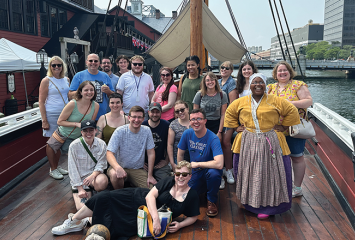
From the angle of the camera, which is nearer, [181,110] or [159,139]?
[181,110]

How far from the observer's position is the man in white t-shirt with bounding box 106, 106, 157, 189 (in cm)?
321

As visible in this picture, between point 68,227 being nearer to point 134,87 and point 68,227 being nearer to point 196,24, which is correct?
point 134,87

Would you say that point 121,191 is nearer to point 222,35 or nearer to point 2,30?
point 222,35

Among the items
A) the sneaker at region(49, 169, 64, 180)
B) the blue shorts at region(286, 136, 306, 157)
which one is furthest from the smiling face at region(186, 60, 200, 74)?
the sneaker at region(49, 169, 64, 180)

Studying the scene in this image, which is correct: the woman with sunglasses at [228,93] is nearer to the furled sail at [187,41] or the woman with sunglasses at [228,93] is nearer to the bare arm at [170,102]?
the bare arm at [170,102]

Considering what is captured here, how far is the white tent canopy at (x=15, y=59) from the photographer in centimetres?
829

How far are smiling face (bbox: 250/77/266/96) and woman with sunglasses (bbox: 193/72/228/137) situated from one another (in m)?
0.83

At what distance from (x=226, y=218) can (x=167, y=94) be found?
6.11 ft

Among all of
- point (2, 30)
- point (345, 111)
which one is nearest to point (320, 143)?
point (2, 30)

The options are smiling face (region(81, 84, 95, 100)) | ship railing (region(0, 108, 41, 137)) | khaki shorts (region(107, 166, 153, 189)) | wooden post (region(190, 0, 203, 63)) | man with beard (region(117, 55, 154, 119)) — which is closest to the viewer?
khaki shorts (region(107, 166, 153, 189))

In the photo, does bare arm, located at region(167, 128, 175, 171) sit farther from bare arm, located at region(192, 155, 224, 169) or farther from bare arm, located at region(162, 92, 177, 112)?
bare arm, located at region(162, 92, 177, 112)

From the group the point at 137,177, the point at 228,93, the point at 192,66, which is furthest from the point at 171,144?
the point at 192,66

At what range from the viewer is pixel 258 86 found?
287 cm

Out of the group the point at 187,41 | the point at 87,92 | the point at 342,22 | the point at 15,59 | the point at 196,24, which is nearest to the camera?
the point at 87,92
